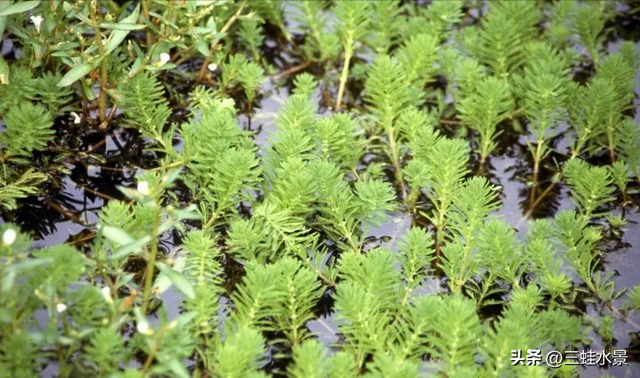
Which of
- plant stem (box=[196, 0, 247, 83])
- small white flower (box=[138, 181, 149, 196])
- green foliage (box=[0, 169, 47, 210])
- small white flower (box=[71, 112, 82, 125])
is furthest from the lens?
plant stem (box=[196, 0, 247, 83])

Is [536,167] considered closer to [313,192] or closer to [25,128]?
[313,192]

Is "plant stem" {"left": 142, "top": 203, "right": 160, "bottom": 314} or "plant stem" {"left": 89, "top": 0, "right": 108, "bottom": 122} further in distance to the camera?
"plant stem" {"left": 89, "top": 0, "right": 108, "bottom": 122}

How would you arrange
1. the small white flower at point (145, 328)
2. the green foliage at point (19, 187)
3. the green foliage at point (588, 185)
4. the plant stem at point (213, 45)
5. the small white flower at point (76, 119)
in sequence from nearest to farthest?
the small white flower at point (145, 328)
the green foliage at point (19, 187)
the green foliage at point (588, 185)
the small white flower at point (76, 119)
the plant stem at point (213, 45)

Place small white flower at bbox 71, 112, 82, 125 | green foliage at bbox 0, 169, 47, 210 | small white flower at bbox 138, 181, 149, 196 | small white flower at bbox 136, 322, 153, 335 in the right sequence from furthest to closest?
1. small white flower at bbox 71, 112, 82, 125
2. green foliage at bbox 0, 169, 47, 210
3. small white flower at bbox 138, 181, 149, 196
4. small white flower at bbox 136, 322, 153, 335

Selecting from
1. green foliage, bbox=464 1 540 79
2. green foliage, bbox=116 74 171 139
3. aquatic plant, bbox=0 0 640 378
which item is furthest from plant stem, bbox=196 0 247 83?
green foliage, bbox=464 1 540 79

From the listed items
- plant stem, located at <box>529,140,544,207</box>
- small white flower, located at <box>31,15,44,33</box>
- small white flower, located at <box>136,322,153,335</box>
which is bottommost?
plant stem, located at <box>529,140,544,207</box>

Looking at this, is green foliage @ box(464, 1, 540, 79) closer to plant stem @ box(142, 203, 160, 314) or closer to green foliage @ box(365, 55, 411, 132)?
green foliage @ box(365, 55, 411, 132)

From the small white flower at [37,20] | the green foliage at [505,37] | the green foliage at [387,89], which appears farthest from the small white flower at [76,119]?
the green foliage at [505,37]

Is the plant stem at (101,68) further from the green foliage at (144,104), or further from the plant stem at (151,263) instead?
the plant stem at (151,263)
